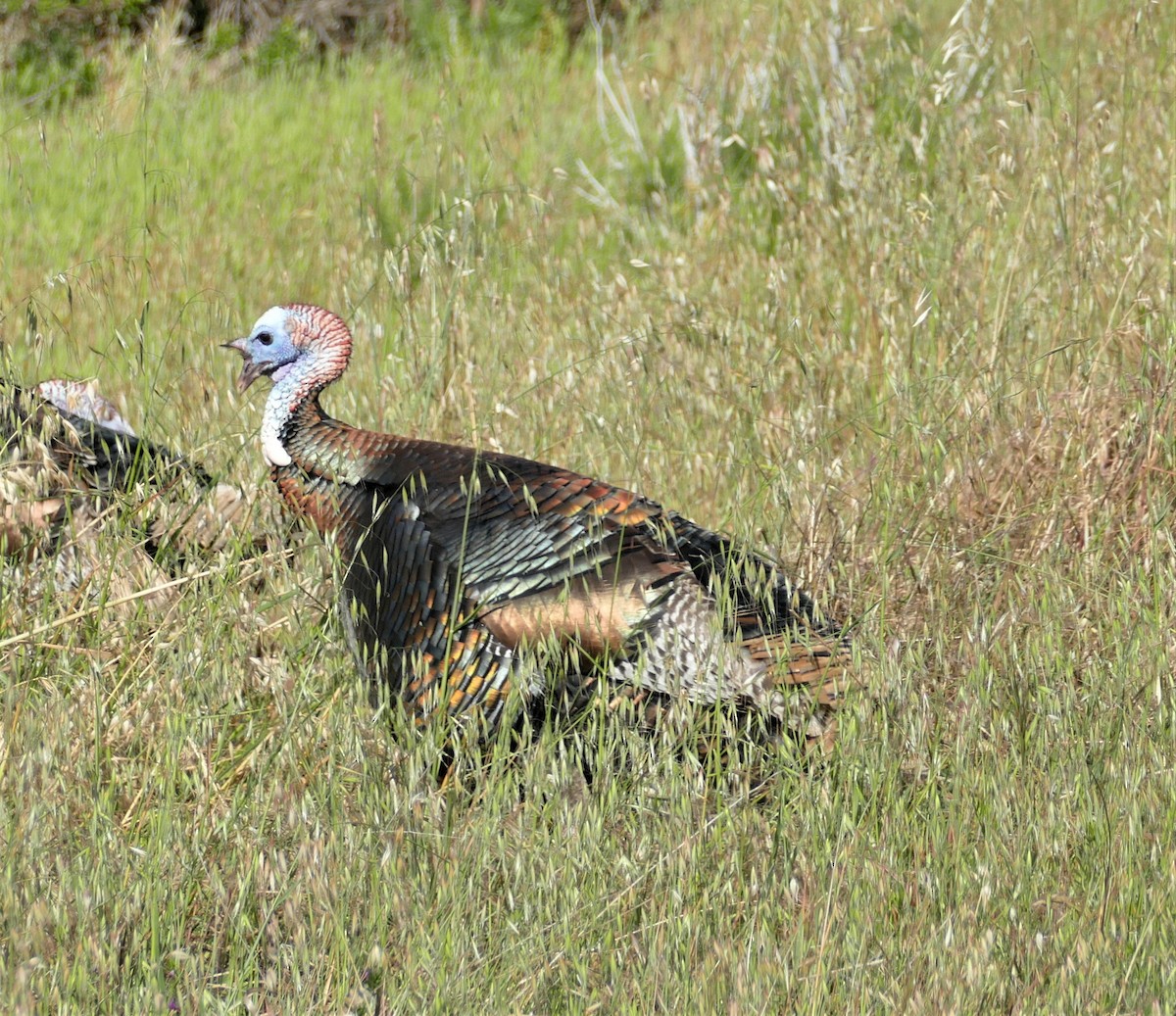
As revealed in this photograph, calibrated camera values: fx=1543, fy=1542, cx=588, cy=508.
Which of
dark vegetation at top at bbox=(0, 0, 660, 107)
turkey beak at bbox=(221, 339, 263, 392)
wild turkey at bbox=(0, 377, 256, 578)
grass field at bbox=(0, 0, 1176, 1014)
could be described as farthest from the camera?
dark vegetation at top at bbox=(0, 0, 660, 107)

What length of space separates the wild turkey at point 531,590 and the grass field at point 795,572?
0.42 ft

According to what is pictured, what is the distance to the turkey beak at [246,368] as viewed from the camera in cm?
362

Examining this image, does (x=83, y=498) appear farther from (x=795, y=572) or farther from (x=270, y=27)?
(x=270, y=27)

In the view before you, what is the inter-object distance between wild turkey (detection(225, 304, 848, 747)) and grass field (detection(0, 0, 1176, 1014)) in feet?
0.42

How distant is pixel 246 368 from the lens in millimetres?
3660

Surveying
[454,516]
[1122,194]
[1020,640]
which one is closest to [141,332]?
[454,516]

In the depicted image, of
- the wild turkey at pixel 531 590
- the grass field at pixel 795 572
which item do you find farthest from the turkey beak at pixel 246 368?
the wild turkey at pixel 531 590

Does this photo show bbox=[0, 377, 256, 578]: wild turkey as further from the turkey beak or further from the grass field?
the turkey beak

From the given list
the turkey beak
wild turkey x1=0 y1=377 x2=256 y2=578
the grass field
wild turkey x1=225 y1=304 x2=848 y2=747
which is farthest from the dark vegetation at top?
wild turkey x1=225 y1=304 x2=848 y2=747

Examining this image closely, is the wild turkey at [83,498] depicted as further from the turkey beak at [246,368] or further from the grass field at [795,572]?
the turkey beak at [246,368]

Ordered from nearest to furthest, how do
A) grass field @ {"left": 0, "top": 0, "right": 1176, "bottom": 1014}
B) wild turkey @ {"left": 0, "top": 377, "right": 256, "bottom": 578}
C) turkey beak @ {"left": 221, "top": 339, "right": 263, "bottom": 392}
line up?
1. grass field @ {"left": 0, "top": 0, "right": 1176, "bottom": 1014}
2. wild turkey @ {"left": 0, "top": 377, "right": 256, "bottom": 578}
3. turkey beak @ {"left": 221, "top": 339, "right": 263, "bottom": 392}

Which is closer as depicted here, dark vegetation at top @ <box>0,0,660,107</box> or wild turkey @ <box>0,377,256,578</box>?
wild turkey @ <box>0,377,256,578</box>

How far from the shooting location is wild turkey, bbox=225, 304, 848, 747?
2.91 metres

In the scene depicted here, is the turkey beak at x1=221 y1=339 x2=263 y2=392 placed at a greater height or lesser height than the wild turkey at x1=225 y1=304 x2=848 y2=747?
greater
